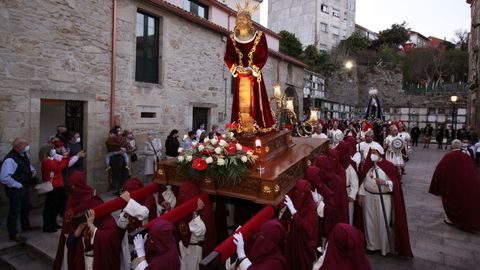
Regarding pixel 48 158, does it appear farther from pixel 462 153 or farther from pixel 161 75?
pixel 462 153

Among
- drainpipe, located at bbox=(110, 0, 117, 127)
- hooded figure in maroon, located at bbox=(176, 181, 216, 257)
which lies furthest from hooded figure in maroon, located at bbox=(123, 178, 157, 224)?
drainpipe, located at bbox=(110, 0, 117, 127)

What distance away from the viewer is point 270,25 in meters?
48.3

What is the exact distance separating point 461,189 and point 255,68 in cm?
556

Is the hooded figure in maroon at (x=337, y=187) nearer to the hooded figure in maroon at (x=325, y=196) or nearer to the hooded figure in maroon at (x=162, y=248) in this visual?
the hooded figure in maroon at (x=325, y=196)

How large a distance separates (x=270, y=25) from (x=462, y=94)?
92.6ft

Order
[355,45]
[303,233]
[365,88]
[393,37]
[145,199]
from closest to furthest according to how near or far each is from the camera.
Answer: [303,233] → [145,199] → [365,88] → [355,45] → [393,37]

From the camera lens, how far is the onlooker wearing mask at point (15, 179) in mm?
5859

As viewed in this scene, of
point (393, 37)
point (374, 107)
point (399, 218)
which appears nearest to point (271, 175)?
point (399, 218)

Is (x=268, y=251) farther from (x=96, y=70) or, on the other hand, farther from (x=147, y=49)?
(x=147, y=49)

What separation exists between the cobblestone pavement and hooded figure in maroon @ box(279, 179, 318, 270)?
1.92 metres

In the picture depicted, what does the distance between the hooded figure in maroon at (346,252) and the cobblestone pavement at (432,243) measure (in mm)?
2903

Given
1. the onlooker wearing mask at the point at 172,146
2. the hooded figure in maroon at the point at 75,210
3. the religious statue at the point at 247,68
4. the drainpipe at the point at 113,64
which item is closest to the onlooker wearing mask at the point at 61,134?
the drainpipe at the point at 113,64

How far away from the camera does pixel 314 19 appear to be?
43.4m

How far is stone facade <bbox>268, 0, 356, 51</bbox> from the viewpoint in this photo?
43.6 m
